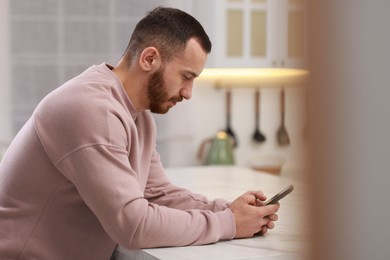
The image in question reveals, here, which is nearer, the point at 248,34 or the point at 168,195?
the point at 168,195

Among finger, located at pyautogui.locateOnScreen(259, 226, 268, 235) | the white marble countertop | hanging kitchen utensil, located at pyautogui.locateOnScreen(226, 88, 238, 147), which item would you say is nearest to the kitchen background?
hanging kitchen utensil, located at pyautogui.locateOnScreen(226, 88, 238, 147)

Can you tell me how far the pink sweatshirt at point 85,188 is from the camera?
64.2 inches

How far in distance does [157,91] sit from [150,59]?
0.09 meters

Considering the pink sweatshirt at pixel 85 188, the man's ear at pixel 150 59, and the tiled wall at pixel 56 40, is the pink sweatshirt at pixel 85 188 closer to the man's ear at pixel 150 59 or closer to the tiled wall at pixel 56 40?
the man's ear at pixel 150 59

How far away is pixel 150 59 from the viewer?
6.10 ft

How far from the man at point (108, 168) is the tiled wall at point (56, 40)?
2.26m

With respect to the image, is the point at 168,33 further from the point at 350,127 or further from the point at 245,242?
the point at 350,127

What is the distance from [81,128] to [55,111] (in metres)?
0.10

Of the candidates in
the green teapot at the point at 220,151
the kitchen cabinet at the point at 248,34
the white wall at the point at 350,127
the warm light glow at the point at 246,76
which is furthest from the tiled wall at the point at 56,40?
the white wall at the point at 350,127

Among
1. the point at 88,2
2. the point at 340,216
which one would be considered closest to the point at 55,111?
the point at 340,216

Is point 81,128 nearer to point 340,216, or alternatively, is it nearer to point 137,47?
point 137,47

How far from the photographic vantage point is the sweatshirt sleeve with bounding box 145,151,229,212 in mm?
2037

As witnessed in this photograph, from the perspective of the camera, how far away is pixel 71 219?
70.6 inches

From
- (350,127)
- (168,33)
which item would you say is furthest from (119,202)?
(350,127)
